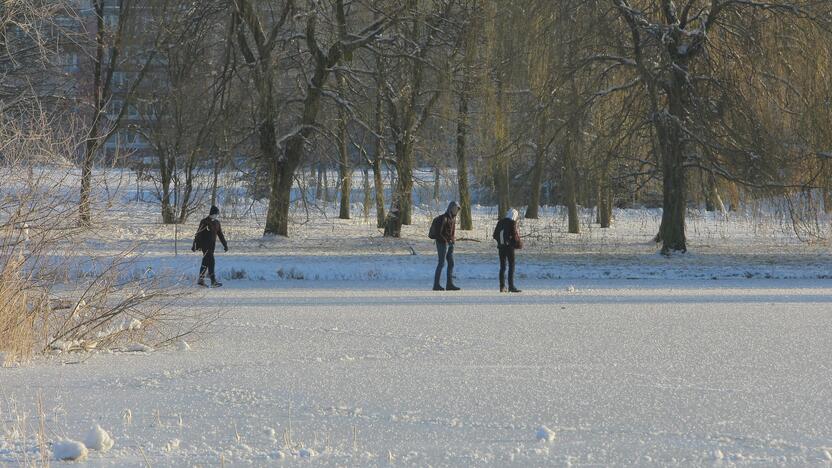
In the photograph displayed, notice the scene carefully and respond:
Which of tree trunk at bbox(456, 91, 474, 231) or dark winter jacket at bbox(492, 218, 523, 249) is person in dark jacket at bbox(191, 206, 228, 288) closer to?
dark winter jacket at bbox(492, 218, 523, 249)

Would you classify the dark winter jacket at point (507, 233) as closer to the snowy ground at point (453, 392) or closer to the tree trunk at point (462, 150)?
the snowy ground at point (453, 392)

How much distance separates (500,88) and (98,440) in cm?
2144

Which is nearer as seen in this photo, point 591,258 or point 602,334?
point 602,334

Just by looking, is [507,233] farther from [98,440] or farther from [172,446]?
[98,440]

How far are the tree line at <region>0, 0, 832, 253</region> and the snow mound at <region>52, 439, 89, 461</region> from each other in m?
17.1

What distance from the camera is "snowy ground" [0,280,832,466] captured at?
272 inches

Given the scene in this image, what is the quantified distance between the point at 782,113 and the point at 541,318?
1342 centimetres

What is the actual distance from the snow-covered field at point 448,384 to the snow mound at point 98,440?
0.01m

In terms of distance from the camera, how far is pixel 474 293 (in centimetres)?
1878

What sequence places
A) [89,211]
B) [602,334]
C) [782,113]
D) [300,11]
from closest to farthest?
[89,211] → [602,334] → [782,113] → [300,11]

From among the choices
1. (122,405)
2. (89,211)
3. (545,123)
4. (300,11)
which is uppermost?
(300,11)

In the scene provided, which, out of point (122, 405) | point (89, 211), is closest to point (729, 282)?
point (89, 211)

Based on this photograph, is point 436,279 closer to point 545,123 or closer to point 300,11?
point 545,123

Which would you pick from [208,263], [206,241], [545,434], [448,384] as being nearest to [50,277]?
[448,384]
